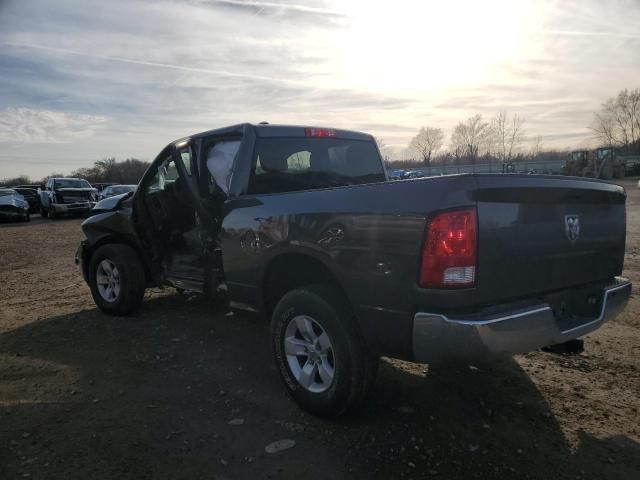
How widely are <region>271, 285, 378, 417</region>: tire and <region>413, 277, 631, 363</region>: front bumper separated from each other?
468mm

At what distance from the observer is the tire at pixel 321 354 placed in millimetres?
3037

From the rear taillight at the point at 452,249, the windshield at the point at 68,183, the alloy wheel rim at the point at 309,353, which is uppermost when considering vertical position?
the windshield at the point at 68,183

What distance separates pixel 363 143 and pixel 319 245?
7.38 ft

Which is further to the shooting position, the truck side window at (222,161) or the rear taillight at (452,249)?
the truck side window at (222,161)

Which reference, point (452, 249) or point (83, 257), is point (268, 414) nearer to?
point (452, 249)

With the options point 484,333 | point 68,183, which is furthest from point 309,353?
point 68,183

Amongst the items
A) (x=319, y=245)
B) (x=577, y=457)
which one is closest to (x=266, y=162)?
(x=319, y=245)

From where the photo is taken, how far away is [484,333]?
2539mm

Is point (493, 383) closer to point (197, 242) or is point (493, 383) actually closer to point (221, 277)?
point (221, 277)

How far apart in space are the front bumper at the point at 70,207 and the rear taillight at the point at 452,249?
80.7 ft

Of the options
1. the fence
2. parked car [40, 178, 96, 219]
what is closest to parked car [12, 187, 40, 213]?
parked car [40, 178, 96, 219]

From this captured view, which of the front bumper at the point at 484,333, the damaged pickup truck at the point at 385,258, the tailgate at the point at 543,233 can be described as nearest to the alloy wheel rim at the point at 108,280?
the damaged pickup truck at the point at 385,258

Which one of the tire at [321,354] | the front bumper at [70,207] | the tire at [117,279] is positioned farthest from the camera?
the front bumper at [70,207]

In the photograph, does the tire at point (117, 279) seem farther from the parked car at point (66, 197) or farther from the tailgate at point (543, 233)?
the parked car at point (66, 197)
